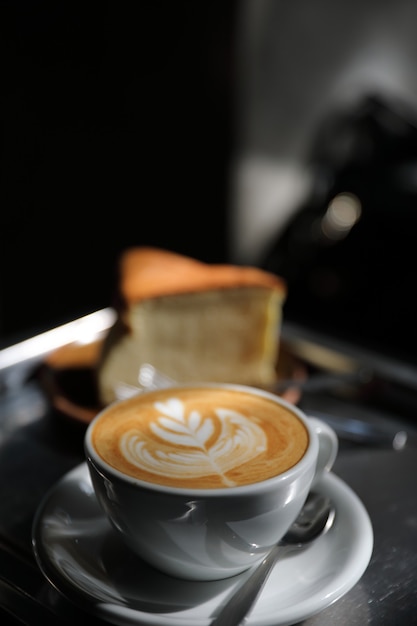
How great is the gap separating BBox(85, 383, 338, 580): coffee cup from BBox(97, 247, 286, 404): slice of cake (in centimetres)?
30

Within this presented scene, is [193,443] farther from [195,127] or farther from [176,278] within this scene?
→ [195,127]

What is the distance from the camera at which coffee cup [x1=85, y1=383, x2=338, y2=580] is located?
501 millimetres

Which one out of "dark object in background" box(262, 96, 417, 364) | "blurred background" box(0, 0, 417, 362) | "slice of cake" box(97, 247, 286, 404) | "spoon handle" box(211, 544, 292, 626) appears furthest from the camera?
"blurred background" box(0, 0, 417, 362)

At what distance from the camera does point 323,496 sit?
619 mm

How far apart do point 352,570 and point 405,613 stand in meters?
0.05

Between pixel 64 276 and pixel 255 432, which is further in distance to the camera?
pixel 64 276

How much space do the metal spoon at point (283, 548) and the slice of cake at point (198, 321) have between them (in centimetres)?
31

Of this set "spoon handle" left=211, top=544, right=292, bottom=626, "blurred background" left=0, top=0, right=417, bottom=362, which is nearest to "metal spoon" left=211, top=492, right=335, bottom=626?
"spoon handle" left=211, top=544, right=292, bottom=626

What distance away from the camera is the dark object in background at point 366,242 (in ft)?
4.20

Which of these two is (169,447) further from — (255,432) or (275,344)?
(275,344)

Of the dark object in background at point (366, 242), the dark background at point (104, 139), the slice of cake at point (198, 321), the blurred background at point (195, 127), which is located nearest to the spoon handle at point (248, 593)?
the slice of cake at point (198, 321)

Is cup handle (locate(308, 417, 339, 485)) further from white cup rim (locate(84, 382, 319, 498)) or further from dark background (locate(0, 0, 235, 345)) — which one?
dark background (locate(0, 0, 235, 345))

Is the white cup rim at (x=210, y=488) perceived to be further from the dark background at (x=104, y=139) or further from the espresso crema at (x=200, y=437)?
the dark background at (x=104, y=139)

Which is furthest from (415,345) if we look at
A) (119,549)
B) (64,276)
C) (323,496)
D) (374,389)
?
(64,276)
